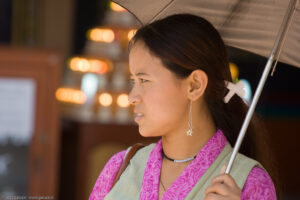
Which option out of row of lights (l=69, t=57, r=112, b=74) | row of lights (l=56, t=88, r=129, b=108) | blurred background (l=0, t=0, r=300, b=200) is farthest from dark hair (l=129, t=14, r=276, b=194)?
row of lights (l=69, t=57, r=112, b=74)

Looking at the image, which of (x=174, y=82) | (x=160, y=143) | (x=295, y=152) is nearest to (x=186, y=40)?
(x=174, y=82)

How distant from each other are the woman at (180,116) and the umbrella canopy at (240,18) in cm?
11

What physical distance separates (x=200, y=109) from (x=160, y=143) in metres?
0.18

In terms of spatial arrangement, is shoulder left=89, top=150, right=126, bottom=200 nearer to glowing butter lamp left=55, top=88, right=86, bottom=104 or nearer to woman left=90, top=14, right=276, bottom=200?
woman left=90, top=14, right=276, bottom=200

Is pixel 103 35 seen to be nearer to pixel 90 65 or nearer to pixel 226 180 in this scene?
pixel 90 65

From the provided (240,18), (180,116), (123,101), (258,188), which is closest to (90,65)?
(123,101)

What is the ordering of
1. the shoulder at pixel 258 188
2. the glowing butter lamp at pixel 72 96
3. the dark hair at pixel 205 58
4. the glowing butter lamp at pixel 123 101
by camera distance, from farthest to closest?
the glowing butter lamp at pixel 72 96 → the glowing butter lamp at pixel 123 101 → the dark hair at pixel 205 58 → the shoulder at pixel 258 188

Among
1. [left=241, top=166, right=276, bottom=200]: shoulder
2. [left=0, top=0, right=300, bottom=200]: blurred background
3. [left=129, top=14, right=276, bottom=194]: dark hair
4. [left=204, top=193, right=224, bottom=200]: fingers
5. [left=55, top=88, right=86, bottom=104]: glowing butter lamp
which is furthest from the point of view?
[left=55, top=88, right=86, bottom=104]: glowing butter lamp

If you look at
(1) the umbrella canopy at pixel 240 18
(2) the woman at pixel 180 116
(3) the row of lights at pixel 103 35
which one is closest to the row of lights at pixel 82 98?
(3) the row of lights at pixel 103 35

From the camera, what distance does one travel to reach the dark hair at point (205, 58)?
2148 mm

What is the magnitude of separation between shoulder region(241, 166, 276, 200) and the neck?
24cm

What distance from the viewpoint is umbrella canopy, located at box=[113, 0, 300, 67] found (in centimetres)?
223

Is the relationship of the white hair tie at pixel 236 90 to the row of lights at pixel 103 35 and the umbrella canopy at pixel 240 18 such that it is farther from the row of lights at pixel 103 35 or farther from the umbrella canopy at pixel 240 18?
the row of lights at pixel 103 35

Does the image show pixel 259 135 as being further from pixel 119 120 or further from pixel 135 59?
pixel 119 120
